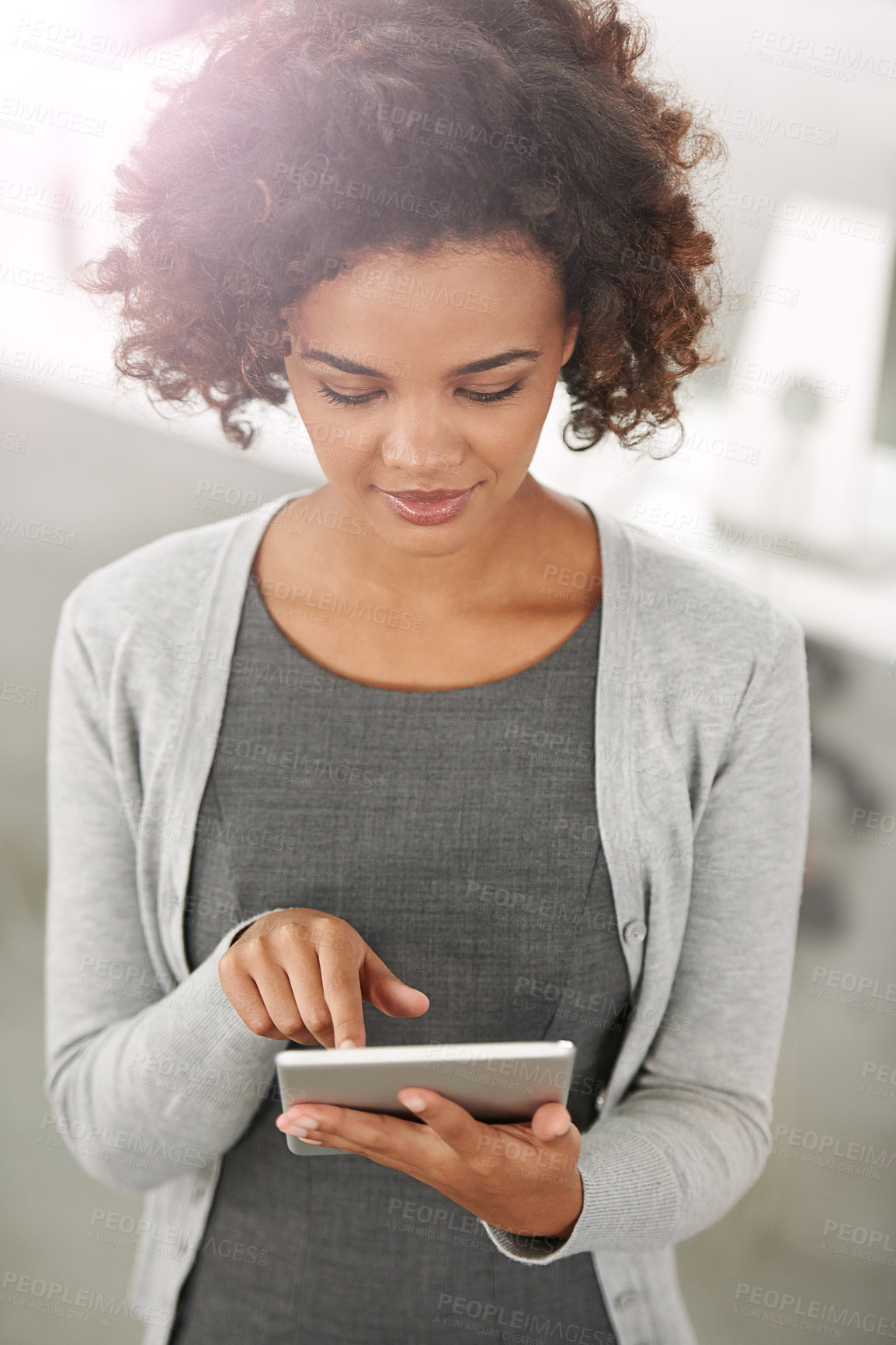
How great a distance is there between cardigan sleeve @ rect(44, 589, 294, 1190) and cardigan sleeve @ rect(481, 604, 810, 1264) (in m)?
0.32

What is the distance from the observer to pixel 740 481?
0.97 meters

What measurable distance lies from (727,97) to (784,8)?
88 mm

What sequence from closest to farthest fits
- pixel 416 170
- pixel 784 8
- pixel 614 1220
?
1. pixel 416 170
2. pixel 614 1220
3. pixel 784 8

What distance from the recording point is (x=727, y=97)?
0.85m

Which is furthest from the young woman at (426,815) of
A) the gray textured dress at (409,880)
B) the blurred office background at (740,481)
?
the blurred office background at (740,481)

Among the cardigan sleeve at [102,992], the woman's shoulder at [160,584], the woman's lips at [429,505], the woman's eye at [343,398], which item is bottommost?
the cardigan sleeve at [102,992]

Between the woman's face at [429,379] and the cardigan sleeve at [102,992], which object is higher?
the woman's face at [429,379]

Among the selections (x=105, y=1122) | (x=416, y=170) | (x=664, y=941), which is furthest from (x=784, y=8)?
(x=105, y=1122)

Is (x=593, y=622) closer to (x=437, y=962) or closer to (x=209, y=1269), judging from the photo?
(x=437, y=962)

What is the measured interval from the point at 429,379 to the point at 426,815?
13.4 inches

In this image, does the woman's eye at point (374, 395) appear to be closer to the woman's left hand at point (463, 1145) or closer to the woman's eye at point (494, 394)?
the woman's eye at point (494, 394)

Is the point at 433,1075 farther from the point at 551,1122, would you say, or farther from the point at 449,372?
the point at 449,372

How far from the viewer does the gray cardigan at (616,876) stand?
2.42 ft

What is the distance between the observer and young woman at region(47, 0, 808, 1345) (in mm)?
642
